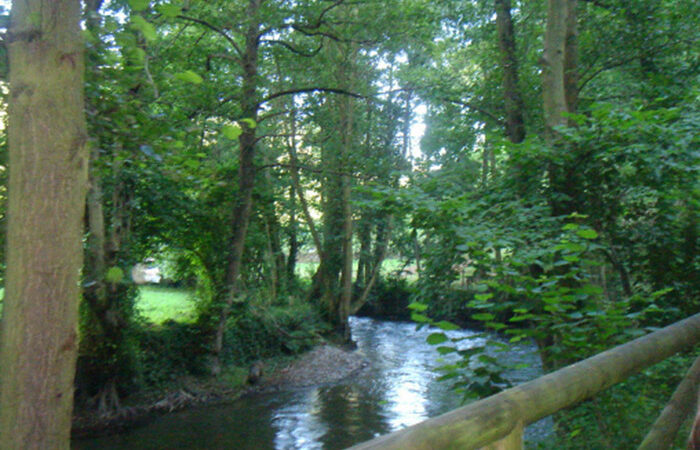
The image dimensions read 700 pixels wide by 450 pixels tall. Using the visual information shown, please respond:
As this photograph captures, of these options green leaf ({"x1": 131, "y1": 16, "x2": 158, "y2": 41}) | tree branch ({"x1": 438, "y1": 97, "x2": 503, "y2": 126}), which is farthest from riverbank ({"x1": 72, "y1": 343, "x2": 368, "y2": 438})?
green leaf ({"x1": 131, "y1": 16, "x2": 158, "y2": 41})

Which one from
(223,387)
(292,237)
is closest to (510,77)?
(223,387)

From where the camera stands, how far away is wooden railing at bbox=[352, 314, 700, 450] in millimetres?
1862

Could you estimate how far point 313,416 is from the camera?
14258mm

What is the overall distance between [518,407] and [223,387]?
14.7 m

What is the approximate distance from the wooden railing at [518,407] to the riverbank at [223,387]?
11.6 m

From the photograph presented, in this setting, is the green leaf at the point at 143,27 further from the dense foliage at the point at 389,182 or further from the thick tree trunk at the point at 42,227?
the thick tree trunk at the point at 42,227

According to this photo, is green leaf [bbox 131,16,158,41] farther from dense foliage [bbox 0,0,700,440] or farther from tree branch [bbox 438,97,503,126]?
tree branch [bbox 438,97,503,126]

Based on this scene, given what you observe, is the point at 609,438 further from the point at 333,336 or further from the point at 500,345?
the point at 333,336

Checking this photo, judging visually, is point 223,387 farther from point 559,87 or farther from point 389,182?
point 559,87

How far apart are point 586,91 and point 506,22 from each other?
9.44 ft

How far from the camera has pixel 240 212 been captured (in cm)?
1617

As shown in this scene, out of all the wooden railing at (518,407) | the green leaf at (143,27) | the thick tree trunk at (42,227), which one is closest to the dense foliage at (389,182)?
the green leaf at (143,27)

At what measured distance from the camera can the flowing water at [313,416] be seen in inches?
486

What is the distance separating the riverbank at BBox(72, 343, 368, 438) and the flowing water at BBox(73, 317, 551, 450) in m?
0.34
